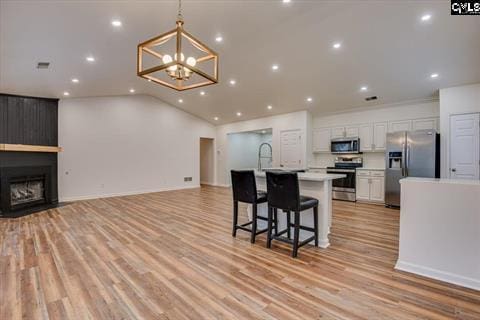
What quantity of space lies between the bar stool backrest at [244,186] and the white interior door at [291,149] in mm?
4330

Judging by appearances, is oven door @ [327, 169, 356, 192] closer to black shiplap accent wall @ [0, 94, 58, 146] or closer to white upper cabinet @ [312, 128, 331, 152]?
white upper cabinet @ [312, 128, 331, 152]

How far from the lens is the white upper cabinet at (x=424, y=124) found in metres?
5.60

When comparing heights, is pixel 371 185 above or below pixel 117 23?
below

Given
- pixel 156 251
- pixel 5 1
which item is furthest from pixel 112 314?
pixel 5 1

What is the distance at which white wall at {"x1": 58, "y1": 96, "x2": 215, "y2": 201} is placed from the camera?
6734mm

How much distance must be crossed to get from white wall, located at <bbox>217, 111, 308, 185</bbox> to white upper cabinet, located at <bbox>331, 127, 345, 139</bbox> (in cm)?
86

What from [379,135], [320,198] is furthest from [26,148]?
[379,135]

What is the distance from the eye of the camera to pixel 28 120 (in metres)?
5.93

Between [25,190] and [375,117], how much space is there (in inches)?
367

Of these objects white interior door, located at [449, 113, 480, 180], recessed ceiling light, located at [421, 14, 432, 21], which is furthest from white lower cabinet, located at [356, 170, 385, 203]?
recessed ceiling light, located at [421, 14, 432, 21]

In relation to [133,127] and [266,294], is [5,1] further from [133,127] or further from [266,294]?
[133,127]

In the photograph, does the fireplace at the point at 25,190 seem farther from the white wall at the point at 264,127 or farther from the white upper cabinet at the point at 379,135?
the white upper cabinet at the point at 379,135

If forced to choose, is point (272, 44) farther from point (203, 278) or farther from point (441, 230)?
point (203, 278)

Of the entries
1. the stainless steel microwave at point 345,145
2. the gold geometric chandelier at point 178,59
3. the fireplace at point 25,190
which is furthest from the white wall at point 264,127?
the fireplace at point 25,190
